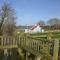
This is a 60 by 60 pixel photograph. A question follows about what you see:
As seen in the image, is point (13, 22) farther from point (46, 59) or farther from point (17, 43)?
point (46, 59)

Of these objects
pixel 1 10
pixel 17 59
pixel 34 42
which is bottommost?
pixel 17 59

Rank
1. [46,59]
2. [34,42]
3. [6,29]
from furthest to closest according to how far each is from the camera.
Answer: [6,29] < [34,42] < [46,59]

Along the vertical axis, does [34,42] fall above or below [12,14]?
below

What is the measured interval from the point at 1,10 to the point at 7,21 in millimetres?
1032

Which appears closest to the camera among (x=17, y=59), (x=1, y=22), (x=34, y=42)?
(x=34, y=42)

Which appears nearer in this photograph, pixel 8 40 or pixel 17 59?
pixel 8 40

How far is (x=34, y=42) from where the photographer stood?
632 centimetres

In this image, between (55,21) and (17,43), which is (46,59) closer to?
(17,43)

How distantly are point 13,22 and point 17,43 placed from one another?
6.28m

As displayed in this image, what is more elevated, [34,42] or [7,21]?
[7,21]

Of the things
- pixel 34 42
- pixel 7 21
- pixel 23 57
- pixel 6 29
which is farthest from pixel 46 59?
pixel 7 21

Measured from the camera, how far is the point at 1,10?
13844mm

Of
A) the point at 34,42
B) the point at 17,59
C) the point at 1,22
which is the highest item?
the point at 1,22

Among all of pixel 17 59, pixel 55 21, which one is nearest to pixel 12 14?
pixel 17 59
